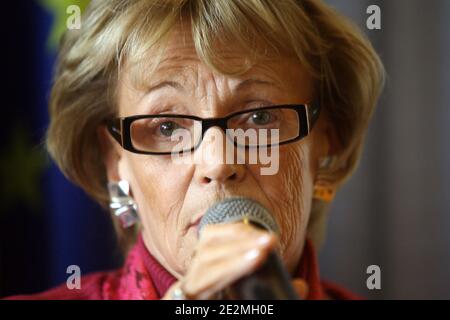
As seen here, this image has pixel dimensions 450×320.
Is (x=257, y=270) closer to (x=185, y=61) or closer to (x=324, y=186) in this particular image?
(x=185, y=61)

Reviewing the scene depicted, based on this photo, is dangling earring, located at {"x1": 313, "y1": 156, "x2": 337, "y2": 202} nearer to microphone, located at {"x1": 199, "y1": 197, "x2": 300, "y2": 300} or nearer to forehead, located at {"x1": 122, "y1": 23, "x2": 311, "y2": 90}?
forehead, located at {"x1": 122, "y1": 23, "x2": 311, "y2": 90}

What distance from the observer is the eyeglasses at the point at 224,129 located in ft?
3.45

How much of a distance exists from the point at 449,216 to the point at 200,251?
642 mm

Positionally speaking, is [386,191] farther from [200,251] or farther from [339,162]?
[200,251]

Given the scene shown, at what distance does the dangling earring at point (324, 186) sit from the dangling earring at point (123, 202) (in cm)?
36

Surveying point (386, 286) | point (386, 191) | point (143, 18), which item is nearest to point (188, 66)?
point (143, 18)

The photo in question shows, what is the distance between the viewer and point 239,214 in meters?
0.80

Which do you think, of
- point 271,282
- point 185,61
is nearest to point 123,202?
point 185,61

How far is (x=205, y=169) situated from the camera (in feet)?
3.31

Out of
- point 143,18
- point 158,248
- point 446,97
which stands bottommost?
point 158,248

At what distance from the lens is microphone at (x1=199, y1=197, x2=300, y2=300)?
71 cm

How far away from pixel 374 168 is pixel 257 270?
0.64 m

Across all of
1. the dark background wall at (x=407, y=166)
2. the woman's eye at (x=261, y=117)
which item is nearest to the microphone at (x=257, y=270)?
the woman's eye at (x=261, y=117)

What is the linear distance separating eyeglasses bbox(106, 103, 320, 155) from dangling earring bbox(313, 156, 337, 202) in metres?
0.16
